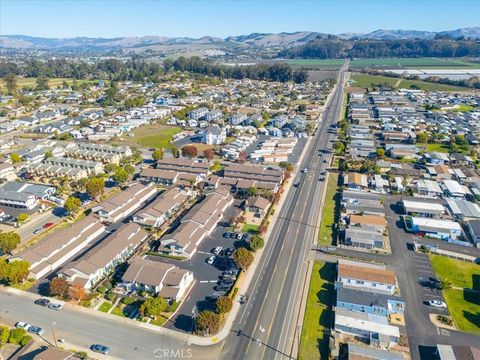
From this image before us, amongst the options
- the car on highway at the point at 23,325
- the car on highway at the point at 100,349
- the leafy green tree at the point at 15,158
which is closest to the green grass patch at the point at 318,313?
the car on highway at the point at 100,349

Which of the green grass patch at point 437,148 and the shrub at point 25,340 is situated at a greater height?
the green grass patch at point 437,148

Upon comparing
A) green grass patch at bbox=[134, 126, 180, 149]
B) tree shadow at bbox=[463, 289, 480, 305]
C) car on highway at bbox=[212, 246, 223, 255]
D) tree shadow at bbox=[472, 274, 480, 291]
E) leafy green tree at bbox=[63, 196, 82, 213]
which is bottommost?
tree shadow at bbox=[463, 289, 480, 305]

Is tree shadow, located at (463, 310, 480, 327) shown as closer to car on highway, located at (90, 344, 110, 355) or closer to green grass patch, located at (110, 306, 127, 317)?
green grass patch, located at (110, 306, 127, 317)

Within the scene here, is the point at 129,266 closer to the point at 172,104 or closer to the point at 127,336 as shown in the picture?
the point at 127,336

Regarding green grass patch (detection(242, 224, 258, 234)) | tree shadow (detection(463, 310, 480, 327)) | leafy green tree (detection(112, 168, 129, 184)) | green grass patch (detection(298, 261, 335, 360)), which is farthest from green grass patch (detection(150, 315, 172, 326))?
leafy green tree (detection(112, 168, 129, 184))

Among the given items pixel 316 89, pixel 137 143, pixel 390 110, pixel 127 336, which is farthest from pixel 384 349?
pixel 316 89

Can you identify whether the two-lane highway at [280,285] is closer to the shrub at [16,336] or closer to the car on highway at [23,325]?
the shrub at [16,336]
